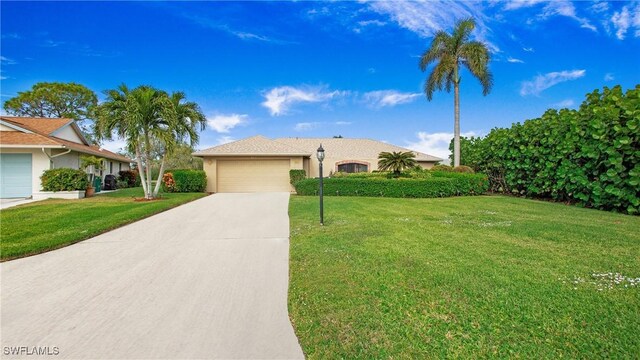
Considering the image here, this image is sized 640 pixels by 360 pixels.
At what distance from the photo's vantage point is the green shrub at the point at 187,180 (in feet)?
55.4

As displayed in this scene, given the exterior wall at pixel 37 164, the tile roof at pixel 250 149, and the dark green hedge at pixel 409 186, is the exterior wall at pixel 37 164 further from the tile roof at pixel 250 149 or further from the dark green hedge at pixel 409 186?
the dark green hedge at pixel 409 186

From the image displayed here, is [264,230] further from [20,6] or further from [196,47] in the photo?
[20,6]

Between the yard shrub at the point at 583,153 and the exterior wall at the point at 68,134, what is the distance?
25485mm

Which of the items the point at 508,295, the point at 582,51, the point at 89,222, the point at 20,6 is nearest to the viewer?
the point at 508,295

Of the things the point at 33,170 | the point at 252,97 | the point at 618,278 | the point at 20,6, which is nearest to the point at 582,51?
the point at 618,278

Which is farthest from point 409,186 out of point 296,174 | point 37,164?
point 37,164

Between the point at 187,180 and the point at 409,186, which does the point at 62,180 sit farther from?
the point at 409,186

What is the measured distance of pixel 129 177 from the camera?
22.5 meters

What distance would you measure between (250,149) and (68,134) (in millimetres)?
12028

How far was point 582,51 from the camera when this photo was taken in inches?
460

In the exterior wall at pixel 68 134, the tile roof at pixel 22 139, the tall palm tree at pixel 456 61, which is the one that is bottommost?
the tile roof at pixel 22 139

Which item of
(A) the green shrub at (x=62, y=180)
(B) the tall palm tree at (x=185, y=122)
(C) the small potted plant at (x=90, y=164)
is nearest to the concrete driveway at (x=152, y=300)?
(B) the tall palm tree at (x=185, y=122)

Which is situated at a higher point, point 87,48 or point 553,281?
point 87,48

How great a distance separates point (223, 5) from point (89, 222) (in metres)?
8.81
